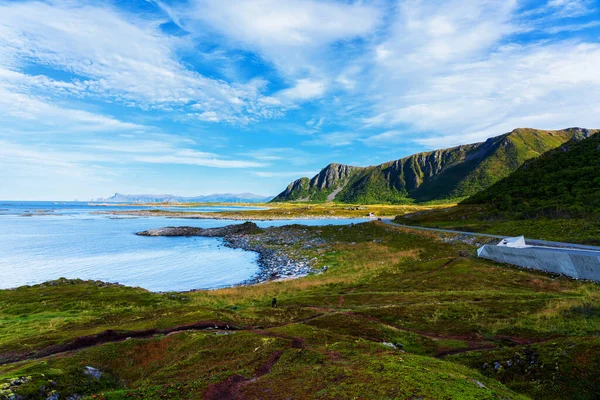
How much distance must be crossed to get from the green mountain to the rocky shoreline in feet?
→ 187

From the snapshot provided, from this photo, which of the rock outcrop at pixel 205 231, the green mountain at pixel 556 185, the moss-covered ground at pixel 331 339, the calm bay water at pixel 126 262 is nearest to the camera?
the moss-covered ground at pixel 331 339

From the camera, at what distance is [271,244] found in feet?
309

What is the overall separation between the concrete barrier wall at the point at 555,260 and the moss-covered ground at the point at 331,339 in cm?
203

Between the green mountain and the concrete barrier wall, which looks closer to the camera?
the concrete barrier wall

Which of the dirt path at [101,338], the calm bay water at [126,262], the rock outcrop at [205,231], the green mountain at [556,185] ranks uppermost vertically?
the green mountain at [556,185]

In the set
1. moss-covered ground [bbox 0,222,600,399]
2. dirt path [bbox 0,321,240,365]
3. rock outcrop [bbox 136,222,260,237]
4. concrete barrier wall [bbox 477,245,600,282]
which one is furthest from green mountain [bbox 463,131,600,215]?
rock outcrop [bbox 136,222,260,237]

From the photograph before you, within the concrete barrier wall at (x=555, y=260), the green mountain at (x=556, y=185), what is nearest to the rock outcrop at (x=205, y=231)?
the green mountain at (x=556, y=185)

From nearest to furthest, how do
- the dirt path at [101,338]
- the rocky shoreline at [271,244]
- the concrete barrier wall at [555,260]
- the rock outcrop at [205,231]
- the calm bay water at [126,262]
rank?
the dirt path at [101,338]
the concrete barrier wall at [555,260]
the calm bay water at [126,262]
the rocky shoreline at [271,244]
the rock outcrop at [205,231]

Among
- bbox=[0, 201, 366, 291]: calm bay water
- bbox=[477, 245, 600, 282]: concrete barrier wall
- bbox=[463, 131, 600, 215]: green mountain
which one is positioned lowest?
bbox=[0, 201, 366, 291]: calm bay water

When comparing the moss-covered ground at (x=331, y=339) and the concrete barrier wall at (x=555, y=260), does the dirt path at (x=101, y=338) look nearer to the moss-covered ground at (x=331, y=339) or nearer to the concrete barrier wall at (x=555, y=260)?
the moss-covered ground at (x=331, y=339)

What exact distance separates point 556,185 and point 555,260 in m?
55.4

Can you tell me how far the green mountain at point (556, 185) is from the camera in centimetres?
6844

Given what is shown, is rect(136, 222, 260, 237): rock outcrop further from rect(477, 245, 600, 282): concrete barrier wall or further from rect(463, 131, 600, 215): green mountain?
rect(477, 245, 600, 282): concrete barrier wall

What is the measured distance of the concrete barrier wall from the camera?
34.1 meters
